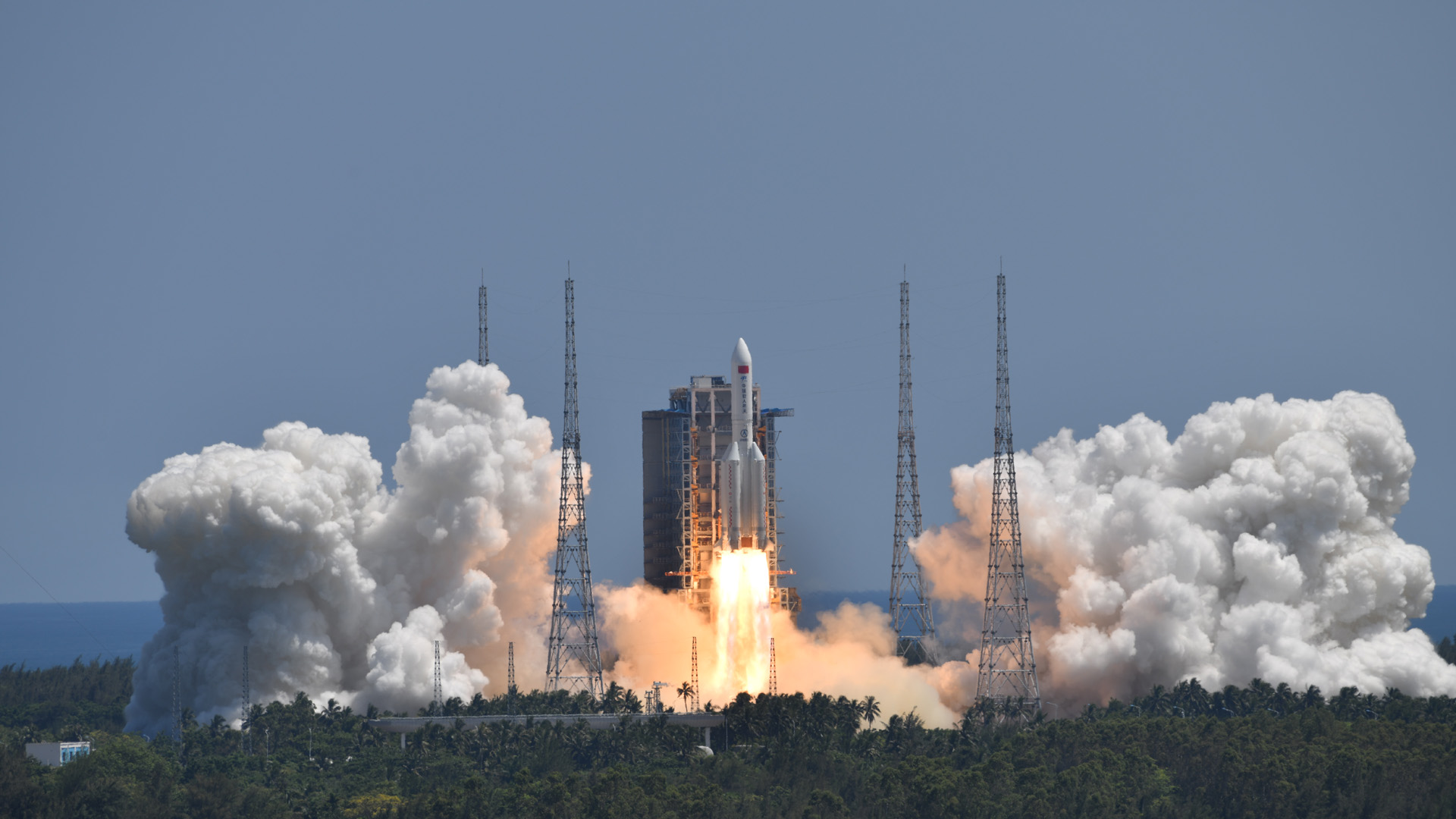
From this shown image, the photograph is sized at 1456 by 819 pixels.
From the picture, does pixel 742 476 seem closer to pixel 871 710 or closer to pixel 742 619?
pixel 742 619

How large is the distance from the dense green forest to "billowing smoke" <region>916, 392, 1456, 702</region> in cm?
269

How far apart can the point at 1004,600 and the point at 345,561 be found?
32.6m

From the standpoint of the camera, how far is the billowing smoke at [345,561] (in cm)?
9462

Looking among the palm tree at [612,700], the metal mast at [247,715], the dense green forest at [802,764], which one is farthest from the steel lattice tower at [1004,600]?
the metal mast at [247,715]

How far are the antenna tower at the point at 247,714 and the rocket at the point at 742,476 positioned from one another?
23.8 m

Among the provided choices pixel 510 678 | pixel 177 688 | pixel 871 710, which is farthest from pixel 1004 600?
pixel 177 688

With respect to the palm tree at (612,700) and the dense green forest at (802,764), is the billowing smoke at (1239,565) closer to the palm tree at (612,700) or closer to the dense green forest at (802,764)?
the dense green forest at (802,764)

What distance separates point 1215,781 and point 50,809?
4761 cm

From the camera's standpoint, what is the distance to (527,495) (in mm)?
98750

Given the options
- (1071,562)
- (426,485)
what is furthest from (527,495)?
(1071,562)

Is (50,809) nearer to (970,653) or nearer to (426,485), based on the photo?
(426,485)

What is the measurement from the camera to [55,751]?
9762cm

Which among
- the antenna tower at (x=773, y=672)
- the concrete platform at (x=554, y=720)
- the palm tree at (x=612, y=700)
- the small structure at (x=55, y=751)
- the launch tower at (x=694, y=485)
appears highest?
the launch tower at (x=694, y=485)

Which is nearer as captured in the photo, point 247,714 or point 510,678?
point 247,714
